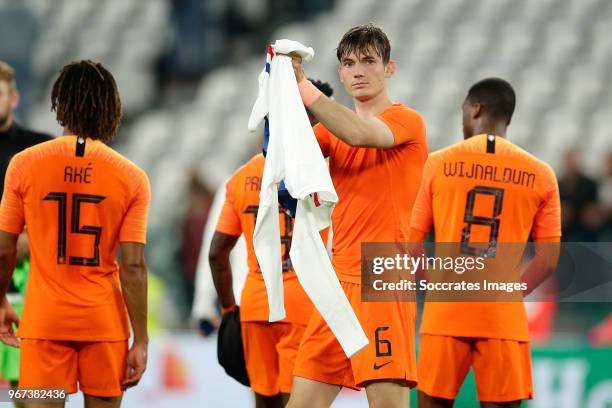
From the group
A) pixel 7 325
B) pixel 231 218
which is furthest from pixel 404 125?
pixel 7 325

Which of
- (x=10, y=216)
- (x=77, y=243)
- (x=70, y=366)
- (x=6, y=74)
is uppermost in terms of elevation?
(x=6, y=74)

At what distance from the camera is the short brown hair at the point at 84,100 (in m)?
4.95

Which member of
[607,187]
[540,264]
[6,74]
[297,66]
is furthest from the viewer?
[607,187]

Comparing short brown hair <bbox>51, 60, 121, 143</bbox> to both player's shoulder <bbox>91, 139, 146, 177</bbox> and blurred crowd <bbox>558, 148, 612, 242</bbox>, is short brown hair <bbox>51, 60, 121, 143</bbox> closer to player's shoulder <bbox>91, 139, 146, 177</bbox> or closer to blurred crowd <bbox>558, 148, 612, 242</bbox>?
player's shoulder <bbox>91, 139, 146, 177</bbox>

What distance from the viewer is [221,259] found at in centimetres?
599

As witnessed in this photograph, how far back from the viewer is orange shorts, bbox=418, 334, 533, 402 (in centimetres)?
539

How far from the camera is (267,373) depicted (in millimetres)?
5879

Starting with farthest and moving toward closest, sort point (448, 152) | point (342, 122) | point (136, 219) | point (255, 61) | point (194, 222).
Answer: point (255, 61) < point (194, 222) < point (448, 152) < point (136, 219) < point (342, 122)

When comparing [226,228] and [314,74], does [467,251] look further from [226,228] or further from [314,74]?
[314,74]

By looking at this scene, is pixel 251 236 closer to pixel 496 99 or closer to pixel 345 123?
pixel 496 99

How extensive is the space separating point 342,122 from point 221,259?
6.12 feet

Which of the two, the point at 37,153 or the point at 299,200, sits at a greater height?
the point at 37,153

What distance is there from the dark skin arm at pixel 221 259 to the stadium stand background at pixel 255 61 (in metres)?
4.70

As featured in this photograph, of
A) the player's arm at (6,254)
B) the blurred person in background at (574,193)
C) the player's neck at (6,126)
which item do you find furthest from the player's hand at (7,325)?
the blurred person in background at (574,193)
